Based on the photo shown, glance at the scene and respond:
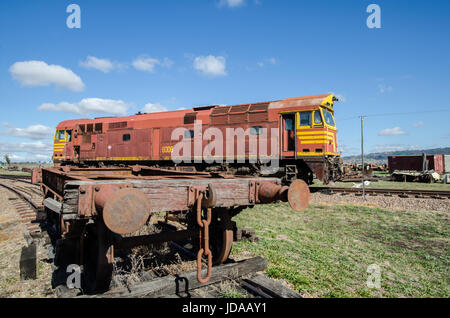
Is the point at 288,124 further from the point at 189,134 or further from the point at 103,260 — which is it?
the point at 103,260

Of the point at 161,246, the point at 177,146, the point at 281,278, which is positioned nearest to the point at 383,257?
the point at 281,278

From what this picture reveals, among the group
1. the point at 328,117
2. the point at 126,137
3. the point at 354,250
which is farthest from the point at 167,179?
the point at 126,137

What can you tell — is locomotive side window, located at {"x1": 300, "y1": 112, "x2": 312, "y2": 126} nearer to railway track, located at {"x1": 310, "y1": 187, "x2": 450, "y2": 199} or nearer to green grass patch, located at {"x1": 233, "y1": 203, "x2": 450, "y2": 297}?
railway track, located at {"x1": 310, "y1": 187, "x2": 450, "y2": 199}

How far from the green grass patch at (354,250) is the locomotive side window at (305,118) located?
4.08 meters

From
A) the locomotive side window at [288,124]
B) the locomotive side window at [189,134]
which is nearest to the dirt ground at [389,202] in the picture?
the locomotive side window at [288,124]

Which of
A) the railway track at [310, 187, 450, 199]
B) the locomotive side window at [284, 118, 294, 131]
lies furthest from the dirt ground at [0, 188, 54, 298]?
the railway track at [310, 187, 450, 199]

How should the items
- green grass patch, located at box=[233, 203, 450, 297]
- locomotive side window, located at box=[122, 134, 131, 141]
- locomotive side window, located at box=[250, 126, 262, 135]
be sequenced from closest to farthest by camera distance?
green grass patch, located at box=[233, 203, 450, 297] → locomotive side window, located at box=[250, 126, 262, 135] → locomotive side window, located at box=[122, 134, 131, 141]

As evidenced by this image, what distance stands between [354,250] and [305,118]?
714 centimetres

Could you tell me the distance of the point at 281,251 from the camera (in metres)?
5.18

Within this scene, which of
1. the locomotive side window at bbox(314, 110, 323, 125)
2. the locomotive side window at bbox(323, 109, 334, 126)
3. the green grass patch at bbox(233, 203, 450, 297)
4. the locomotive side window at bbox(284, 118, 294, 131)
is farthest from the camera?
the locomotive side window at bbox(284, 118, 294, 131)

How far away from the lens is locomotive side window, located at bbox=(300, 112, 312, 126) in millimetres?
11500

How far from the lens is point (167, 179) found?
3.49 metres

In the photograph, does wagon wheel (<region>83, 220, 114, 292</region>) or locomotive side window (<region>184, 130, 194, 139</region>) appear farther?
locomotive side window (<region>184, 130, 194, 139</region>)

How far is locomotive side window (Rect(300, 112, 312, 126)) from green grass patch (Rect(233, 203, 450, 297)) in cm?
408
